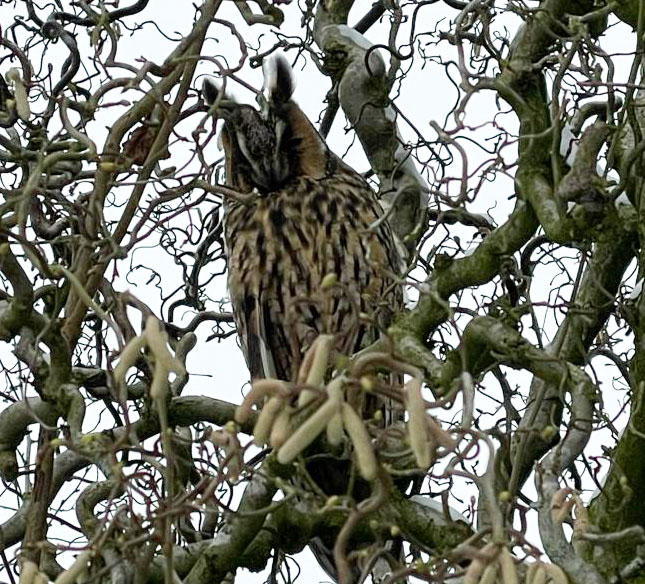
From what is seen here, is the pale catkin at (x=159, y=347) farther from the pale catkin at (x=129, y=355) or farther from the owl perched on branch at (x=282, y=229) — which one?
the owl perched on branch at (x=282, y=229)

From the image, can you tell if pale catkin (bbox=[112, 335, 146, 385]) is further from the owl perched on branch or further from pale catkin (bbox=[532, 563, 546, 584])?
the owl perched on branch

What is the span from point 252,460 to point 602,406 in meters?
1.03

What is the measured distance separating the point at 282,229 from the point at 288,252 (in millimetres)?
71

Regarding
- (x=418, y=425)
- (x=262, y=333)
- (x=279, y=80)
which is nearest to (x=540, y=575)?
(x=418, y=425)

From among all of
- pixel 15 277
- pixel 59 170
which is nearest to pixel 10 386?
pixel 59 170

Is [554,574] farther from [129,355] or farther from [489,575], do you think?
[129,355]

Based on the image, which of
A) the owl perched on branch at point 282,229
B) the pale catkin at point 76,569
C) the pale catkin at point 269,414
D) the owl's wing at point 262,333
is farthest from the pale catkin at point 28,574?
the owl's wing at point 262,333

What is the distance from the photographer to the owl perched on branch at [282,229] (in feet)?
13.9

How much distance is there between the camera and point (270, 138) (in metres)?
4.27

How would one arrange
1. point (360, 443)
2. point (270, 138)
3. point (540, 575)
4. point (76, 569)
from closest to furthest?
point (360, 443)
point (540, 575)
point (76, 569)
point (270, 138)

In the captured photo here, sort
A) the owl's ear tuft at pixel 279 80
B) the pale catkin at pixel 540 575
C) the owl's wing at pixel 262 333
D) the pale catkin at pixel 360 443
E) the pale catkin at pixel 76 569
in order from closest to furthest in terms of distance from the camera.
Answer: the pale catkin at pixel 360 443 → the pale catkin at pixel 540 575 → the pale catkin at pixel 76 569 → the owl's ear tuft at pixel 279 80 → the owl's wing at pixel 262 333

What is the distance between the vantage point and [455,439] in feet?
5.86

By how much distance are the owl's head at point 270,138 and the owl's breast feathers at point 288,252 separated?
0.06 meters

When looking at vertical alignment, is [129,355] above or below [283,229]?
below
